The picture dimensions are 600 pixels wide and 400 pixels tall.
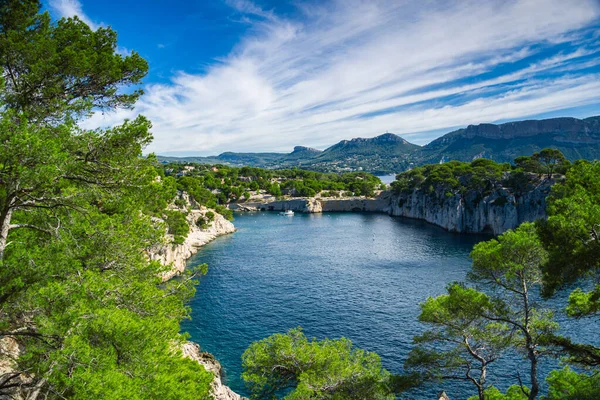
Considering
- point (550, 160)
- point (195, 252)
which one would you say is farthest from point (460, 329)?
point (550, 160)

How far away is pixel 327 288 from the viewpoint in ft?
141

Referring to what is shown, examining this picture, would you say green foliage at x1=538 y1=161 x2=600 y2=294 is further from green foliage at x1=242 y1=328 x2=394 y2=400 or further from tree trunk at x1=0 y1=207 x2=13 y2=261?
tree trunk at x1=0 y1=207 x2=13 y2=261

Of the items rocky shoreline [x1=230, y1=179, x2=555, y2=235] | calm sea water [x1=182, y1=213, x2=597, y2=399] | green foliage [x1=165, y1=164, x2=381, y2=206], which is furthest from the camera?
green foliage [x1=165, y1=164, x2=381, y2=206]

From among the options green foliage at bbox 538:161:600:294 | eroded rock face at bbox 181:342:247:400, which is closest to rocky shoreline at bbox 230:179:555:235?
green foliage at bbox 538:161:600:294

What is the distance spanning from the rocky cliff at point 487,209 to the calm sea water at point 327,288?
523 centimetres

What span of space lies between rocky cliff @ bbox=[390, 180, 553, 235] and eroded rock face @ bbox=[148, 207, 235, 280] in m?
51.3

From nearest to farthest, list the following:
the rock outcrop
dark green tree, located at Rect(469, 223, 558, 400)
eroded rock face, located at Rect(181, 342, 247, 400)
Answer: dark green tree, located at Rect(469, 223, 558, 400) → eroded rock face, located at Rect(181, 342, 247, 400) → the rock outcrop

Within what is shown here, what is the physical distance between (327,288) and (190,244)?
29660mm

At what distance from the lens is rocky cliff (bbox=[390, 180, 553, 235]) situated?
6850cm

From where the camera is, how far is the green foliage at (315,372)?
16.6 meters

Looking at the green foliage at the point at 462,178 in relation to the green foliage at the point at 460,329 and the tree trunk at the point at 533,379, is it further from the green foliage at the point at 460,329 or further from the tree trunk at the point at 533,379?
the tree trunk at the point at 533,379

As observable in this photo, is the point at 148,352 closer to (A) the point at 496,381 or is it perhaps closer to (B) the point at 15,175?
(B) the point at 15,175

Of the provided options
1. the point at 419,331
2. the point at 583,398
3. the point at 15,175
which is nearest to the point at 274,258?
the point at 419,331

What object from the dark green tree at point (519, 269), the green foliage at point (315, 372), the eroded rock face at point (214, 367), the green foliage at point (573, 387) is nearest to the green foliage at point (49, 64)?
Answer: the green foliage at point (315, 372)
